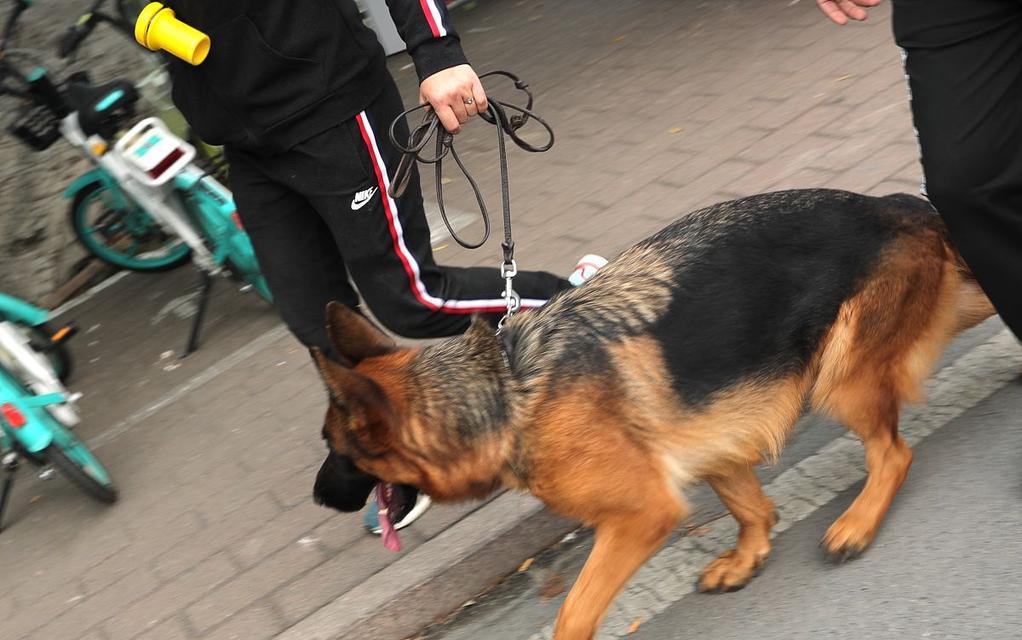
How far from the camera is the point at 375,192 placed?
3.43 m

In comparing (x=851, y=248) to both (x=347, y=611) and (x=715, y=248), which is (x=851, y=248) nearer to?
(x=715, y=248)

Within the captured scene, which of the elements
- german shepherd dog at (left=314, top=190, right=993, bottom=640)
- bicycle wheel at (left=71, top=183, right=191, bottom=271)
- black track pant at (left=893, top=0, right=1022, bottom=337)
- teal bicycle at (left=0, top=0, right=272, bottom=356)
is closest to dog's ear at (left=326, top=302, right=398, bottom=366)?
german shepherd dog at (left=314, top=190, right=993, bottom=640)

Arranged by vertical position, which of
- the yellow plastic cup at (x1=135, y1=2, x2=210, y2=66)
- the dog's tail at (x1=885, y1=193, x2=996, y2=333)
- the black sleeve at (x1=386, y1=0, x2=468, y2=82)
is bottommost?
the dog's tail at (x1=885, y1=193, x2=996, y2=333)

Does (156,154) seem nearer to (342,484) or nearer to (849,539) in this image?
(342,484)

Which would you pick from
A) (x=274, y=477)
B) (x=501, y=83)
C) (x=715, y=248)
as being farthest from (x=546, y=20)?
(x=715, y=248)

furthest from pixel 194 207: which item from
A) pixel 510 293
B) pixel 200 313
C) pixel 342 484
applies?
pixel 342 484

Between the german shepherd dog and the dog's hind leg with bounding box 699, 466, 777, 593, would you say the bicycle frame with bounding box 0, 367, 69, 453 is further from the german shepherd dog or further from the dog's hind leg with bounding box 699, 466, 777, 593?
the dog's hind leg with bounding box 699, 466, 777, 593

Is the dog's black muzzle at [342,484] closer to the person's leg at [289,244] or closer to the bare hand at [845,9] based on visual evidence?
the person's leg at [289,244]

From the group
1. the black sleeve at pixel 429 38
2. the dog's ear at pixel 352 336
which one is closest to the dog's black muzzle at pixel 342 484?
the dog's ear at pixel 352 336

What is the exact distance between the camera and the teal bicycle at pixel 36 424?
4.60 m

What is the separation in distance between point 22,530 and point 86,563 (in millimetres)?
711

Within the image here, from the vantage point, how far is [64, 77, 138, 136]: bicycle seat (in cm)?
569

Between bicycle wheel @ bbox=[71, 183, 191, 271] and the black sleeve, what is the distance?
395 centimetres

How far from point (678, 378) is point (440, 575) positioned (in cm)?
119
